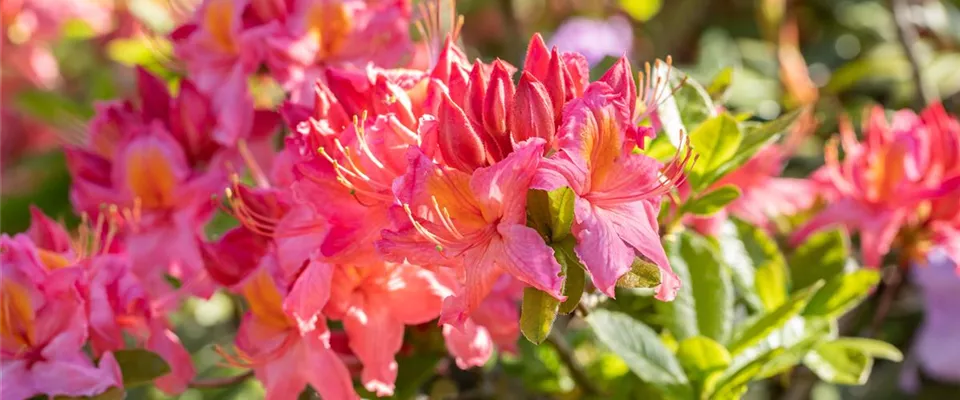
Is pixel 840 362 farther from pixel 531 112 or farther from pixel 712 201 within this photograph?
pixel 531 112

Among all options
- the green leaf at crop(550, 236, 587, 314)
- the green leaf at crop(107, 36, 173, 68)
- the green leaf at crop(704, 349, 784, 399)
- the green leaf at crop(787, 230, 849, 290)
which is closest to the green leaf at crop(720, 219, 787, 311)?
the green leaf at crop(787, 230, 849, 290)

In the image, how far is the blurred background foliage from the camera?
1149 millimetres

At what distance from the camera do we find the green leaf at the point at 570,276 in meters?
0.73

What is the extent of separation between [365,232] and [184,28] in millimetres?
445

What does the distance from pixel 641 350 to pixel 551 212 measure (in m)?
0.22

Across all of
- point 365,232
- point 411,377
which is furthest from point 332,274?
point 411,377

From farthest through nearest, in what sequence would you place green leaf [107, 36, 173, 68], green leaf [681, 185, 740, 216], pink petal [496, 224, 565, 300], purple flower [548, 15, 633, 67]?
1. purple flower [548, 15, 633, 67]
2. green leaf [107, 36, 173, 68]
3. green leaf [681, 185, 740, 216]
4. pink petal [496, 224, 565, 300]

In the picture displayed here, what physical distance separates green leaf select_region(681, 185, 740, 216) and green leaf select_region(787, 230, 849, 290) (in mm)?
220

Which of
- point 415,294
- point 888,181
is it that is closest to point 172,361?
point 415,294

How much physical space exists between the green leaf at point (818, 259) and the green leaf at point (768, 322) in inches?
5.1

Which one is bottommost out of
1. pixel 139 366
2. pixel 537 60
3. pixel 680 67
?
pixel 680 67

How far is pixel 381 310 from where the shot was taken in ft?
2.86

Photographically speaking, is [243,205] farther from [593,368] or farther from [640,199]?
[593,368]

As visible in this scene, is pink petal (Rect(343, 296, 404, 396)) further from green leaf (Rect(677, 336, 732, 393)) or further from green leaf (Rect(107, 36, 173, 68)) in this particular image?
green leaf (Rect(107, 36, 173, 68))
